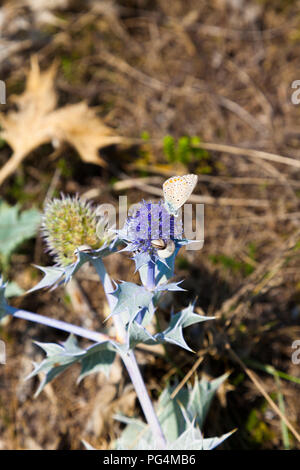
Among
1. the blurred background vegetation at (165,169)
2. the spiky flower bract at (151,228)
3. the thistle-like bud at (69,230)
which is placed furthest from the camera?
the blurred background vegetation at (165,169)

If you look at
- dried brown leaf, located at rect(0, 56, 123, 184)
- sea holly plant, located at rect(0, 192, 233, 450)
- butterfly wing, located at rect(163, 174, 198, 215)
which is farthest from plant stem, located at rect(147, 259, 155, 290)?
dried brown leaf, located at rect(0, 56, 123, 184)

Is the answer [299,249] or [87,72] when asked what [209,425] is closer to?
[299,249]

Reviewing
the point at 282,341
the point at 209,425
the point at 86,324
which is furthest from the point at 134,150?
the point at 209,425

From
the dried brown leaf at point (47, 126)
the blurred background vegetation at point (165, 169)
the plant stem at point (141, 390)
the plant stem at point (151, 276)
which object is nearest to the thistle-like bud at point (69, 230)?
the plant stem at point (141, 390)

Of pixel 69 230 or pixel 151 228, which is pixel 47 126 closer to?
pixel 69 230

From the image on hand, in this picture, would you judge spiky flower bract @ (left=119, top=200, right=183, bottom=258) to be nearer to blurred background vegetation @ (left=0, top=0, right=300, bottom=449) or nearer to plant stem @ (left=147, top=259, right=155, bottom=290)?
plant stem @ (left=147, top=259, right=155, bottom=290)

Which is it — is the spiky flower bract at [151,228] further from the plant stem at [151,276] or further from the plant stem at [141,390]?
the plant stem at [141,390]

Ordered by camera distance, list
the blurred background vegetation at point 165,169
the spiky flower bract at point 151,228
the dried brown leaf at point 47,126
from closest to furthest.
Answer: the spiky flower bract at point 151,228 → the blurred background vegetation at point 165,169 → the dried brown leaf at point 47,126
